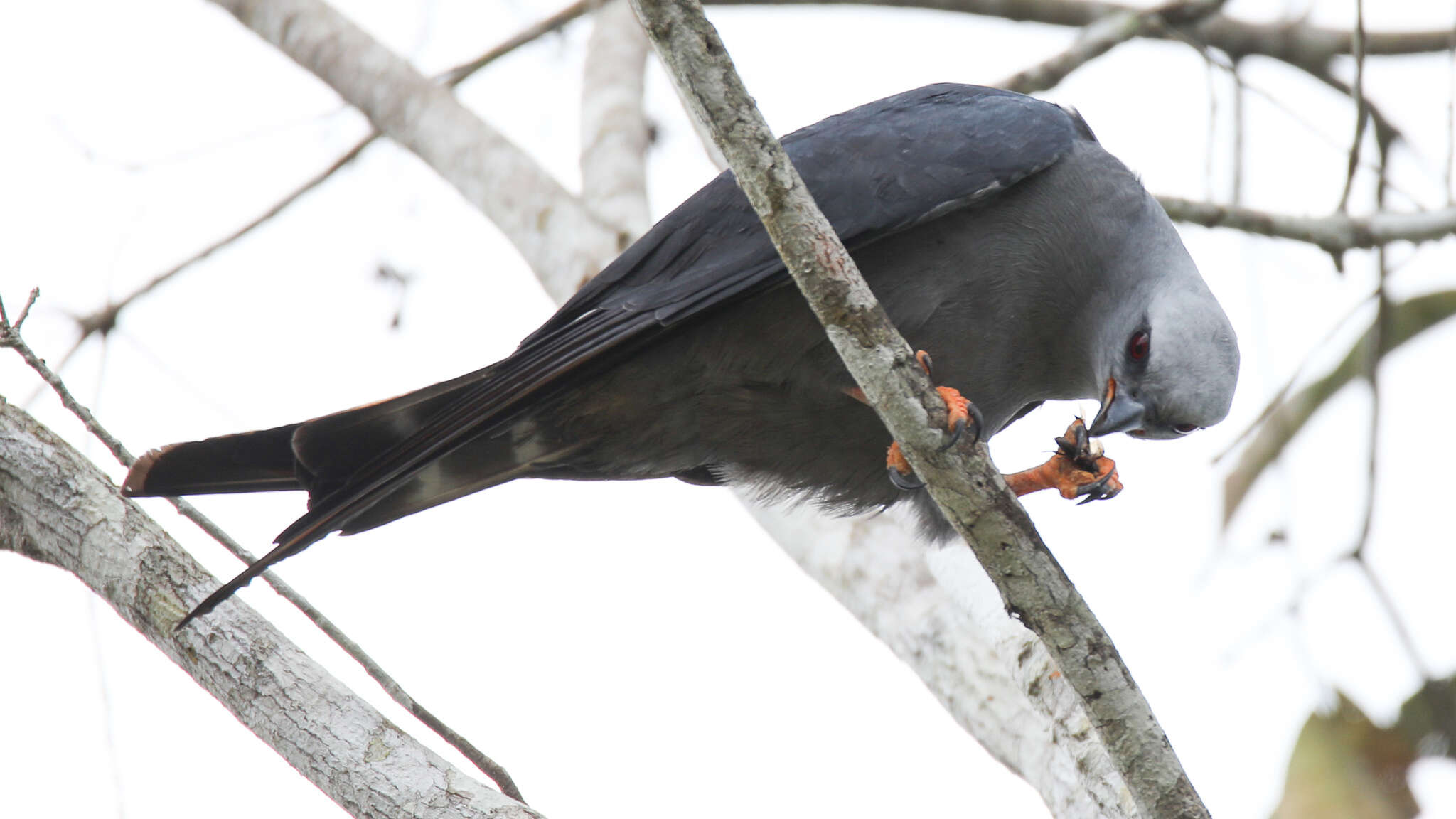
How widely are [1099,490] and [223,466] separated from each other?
2459 mm

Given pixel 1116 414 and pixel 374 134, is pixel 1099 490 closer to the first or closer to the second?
pixel 1116 414

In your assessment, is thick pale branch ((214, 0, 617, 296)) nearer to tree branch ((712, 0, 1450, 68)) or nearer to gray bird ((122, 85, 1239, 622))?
tree branch ((712, 0, 1450, 68))

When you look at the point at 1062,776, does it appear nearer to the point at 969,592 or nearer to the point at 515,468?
the point at 969,592

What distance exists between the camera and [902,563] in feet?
15.1

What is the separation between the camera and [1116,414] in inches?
138

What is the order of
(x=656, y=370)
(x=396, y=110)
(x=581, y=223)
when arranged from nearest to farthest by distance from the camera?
(x=656, y=370)
(x=581, y=223)
(x=396, y=110)

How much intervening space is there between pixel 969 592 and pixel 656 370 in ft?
4.62

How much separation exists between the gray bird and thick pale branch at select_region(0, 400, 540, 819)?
0.71 feet

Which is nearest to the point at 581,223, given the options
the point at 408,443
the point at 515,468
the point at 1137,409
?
the point at 515,468

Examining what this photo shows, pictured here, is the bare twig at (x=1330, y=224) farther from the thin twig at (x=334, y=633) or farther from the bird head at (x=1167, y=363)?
the thin twig at (x=334, y=633)

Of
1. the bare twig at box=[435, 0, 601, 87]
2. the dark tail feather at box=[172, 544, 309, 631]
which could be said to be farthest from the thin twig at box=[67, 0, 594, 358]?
the dark tail feather at box=[172, 544, 309, 631]

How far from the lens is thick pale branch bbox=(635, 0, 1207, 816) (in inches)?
101

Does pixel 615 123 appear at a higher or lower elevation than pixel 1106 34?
higher

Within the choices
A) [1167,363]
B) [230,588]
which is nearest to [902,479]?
[1167,363]
